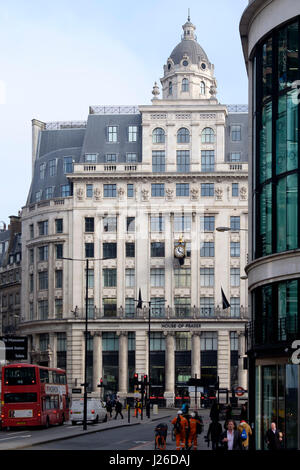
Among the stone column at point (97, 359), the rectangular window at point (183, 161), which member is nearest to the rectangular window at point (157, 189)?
the rectangular window at point (183, 161)

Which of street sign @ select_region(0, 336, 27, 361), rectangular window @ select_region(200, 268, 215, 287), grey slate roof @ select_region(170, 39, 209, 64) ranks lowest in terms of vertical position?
street sign @ select_region(0, 336, 27, 361)

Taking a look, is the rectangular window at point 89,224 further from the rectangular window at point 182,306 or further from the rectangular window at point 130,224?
the rectangular window at point 182,306

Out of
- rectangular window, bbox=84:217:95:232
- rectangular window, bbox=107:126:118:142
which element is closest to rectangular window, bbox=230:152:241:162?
rectangular window, bbox=107:126:118:142

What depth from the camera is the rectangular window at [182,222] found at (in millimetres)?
107625

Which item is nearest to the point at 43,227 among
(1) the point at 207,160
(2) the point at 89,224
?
(2) the point at 89,224

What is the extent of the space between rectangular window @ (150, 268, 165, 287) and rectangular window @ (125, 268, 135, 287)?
204cm

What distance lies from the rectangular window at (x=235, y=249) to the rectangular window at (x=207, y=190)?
600 centimetres

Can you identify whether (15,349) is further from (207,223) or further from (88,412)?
(207,223)

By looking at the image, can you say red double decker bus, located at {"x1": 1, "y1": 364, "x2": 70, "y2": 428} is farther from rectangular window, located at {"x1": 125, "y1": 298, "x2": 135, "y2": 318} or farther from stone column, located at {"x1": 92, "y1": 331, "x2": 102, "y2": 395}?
rectangular window, located at {"x1": 125, "y1": 298, "x2": 135, "y2": 318}

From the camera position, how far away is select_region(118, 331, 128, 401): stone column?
104 m

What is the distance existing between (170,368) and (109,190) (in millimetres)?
21044

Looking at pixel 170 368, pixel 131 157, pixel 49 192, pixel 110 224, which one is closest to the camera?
pixel 170 368

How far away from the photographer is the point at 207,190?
4250 inches

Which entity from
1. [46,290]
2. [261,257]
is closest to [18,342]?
[261,257]
